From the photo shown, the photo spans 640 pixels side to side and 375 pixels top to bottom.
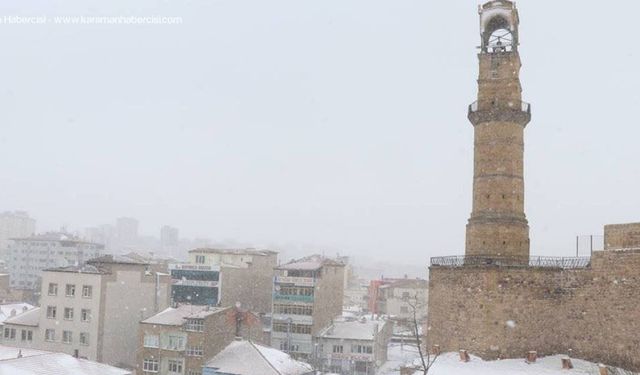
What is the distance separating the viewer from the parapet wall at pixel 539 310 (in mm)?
27703


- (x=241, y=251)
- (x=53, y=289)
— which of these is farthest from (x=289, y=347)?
(x=53, y=289)

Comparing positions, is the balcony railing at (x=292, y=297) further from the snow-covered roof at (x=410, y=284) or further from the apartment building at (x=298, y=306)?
the snow-covered roof at (x=410, y=284)

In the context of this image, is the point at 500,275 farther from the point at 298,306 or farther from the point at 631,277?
the point at 298,306

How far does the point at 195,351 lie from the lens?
4147cm

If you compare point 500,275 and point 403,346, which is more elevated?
point 500,275

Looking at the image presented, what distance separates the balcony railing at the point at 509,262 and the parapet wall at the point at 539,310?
0.80ft

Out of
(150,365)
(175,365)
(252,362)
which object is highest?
(252,362)

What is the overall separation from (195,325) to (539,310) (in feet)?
75.5

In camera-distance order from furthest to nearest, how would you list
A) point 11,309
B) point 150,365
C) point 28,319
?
point 11,309 → point 28,319 → point 150,365

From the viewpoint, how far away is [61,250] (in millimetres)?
113250

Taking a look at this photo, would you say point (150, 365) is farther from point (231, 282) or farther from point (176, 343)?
point (231, 282)

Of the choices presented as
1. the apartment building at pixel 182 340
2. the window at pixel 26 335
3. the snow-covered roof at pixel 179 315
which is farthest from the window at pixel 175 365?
the window at pixel 26 335

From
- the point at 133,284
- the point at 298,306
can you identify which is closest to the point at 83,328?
the point at 133,284

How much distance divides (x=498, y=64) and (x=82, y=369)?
27.7 metres
